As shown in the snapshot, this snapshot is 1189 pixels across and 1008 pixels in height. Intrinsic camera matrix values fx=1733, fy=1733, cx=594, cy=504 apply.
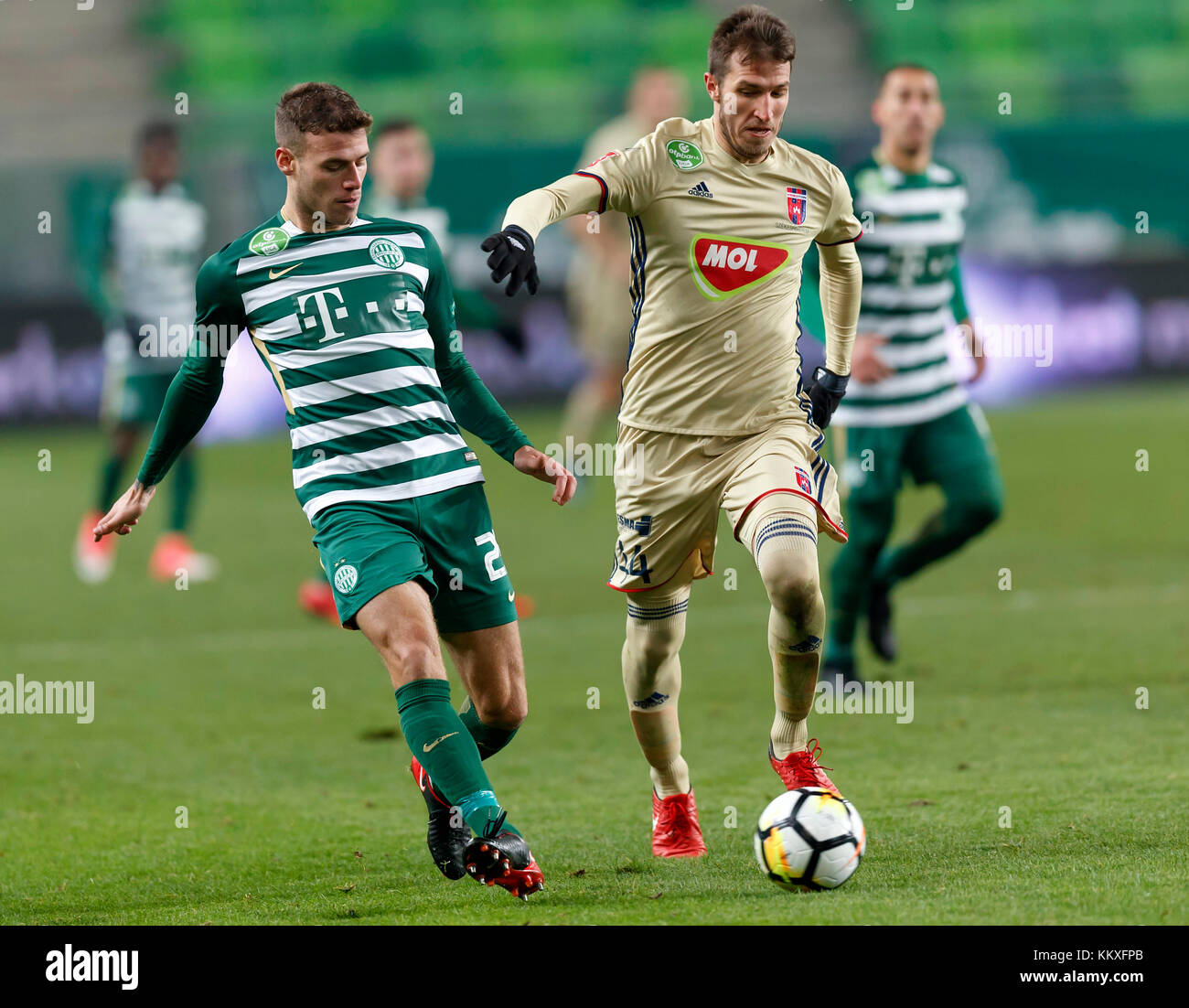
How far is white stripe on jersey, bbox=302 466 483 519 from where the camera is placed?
420cm

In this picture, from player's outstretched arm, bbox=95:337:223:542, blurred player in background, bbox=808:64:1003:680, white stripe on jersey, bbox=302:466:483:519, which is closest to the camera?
white stripe on jersey, bbox=302:466:483:519

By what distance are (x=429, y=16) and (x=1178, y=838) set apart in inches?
750

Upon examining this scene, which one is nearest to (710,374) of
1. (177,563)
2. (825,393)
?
(825,393)

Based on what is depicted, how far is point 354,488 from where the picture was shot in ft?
13.8

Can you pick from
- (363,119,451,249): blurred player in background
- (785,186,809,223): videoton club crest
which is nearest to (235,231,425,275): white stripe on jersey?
(785,186,809,223): videoton club crest

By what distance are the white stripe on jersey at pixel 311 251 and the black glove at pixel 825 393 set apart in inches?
49.4

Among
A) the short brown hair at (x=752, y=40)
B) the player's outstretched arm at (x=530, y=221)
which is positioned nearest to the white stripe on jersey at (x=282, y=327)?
the player's outstretched arm at (x=530, y=221)

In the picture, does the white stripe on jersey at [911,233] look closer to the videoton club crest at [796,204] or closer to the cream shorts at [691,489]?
the videoton club crest at [796,204]

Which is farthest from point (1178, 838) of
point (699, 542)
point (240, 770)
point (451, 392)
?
point (240, 770)

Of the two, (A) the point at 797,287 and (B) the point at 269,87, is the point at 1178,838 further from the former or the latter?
(B) the point at 269,87

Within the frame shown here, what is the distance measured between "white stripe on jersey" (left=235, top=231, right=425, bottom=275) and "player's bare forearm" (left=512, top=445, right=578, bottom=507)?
0.62 meters

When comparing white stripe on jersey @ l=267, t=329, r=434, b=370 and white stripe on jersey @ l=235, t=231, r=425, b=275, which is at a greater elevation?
white stripe on jersey @ l=235, t=231, r=425, b=275

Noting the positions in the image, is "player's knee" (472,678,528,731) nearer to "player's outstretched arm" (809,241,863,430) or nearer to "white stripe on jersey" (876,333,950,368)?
"player's outstretched arm" (809,241,863,430)

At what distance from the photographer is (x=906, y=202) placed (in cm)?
688
